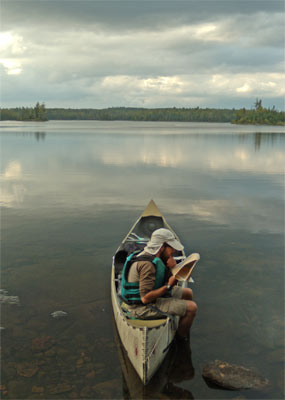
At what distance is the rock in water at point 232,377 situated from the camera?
7.73m

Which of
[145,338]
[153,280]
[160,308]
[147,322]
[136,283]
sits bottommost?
[147,322]

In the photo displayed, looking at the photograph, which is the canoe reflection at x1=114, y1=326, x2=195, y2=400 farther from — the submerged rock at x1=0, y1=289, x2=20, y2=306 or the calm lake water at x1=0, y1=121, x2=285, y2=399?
the submerged rock at x1=0, y1=289, x2=20, y2=306

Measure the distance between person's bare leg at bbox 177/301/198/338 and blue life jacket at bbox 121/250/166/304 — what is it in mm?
1183

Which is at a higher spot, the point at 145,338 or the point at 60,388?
the point at 145,338

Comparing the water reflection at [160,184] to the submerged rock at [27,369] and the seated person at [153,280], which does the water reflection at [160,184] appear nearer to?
the seated person at [153,280]

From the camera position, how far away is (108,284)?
12078 mm

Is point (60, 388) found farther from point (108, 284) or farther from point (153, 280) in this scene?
point (108, 284)

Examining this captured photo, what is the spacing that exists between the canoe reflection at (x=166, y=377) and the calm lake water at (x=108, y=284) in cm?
2

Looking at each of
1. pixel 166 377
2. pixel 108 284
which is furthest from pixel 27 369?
pixel 108 284

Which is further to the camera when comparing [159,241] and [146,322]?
[146,322]

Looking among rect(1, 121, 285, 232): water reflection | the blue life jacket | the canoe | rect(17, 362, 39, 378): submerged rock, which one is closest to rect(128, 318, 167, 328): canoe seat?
the canoe

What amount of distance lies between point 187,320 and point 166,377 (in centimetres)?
139

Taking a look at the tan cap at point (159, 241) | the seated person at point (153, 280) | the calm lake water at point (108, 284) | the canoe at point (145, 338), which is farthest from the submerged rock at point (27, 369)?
the tan cap at point (159, 241)

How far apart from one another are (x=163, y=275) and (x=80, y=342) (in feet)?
9.58
